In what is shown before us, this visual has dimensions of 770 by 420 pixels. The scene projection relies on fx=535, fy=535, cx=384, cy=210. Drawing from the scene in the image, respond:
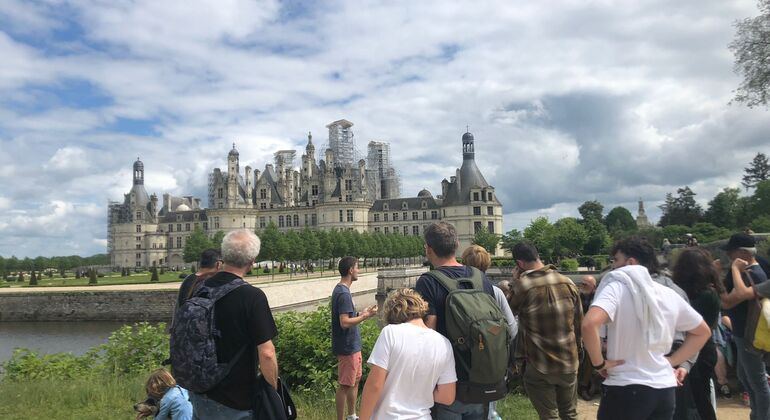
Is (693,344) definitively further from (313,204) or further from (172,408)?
(313,204)

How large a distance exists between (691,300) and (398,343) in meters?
2.76

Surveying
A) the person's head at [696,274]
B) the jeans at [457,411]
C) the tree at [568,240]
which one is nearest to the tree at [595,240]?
the tree at [568,240]

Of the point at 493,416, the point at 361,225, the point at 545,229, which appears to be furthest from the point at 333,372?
the point at 361,225

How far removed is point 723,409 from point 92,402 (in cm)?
787

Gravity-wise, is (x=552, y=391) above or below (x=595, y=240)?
below

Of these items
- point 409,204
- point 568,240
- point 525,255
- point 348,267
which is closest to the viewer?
point 525,255

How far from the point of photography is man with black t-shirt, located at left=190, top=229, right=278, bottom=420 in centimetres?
337

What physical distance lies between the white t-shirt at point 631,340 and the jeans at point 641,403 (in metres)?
0.04

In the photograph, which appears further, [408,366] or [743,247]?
[743,247]

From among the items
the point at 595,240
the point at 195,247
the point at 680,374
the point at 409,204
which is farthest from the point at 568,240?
the point at 680,374

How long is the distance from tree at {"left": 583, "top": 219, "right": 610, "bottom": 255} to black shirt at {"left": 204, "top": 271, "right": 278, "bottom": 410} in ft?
193

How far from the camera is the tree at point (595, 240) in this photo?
5884 cm

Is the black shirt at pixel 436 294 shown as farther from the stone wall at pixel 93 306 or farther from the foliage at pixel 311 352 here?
the stone wall at pixel 93 306

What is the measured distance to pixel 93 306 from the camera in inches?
1213
